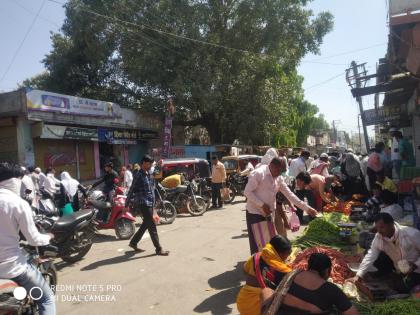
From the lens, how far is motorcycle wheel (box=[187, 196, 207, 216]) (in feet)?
38.3

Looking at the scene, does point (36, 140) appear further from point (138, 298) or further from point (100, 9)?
point (138, 298)

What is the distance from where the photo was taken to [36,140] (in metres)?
16.1

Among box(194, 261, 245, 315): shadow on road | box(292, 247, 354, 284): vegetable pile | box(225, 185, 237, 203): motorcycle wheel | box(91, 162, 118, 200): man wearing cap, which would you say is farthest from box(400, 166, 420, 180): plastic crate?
box(91, 162, 118, 200): man wearing cap

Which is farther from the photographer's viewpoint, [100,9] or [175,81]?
[100,9]

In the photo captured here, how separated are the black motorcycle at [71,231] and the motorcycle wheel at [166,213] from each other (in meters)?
3.42

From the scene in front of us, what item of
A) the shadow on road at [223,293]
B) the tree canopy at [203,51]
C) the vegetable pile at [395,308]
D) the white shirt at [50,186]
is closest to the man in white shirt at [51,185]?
the white shirt at [50,186]

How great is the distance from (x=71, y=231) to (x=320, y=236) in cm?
407

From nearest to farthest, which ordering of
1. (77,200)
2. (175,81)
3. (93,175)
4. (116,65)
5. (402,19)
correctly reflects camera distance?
1. (402,19)
2. (77,200)
3. (93,175)
4. (175,81)
5. (116,65)

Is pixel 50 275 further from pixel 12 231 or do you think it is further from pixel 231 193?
pixel 231 193

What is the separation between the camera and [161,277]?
5.77 m

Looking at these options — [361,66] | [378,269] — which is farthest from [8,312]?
[361,66]

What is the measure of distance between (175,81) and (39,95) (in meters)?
7.54

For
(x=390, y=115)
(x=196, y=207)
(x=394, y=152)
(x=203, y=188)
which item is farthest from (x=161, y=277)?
(x=390, y=115)

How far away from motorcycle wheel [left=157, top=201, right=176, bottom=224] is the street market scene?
0.04 m
